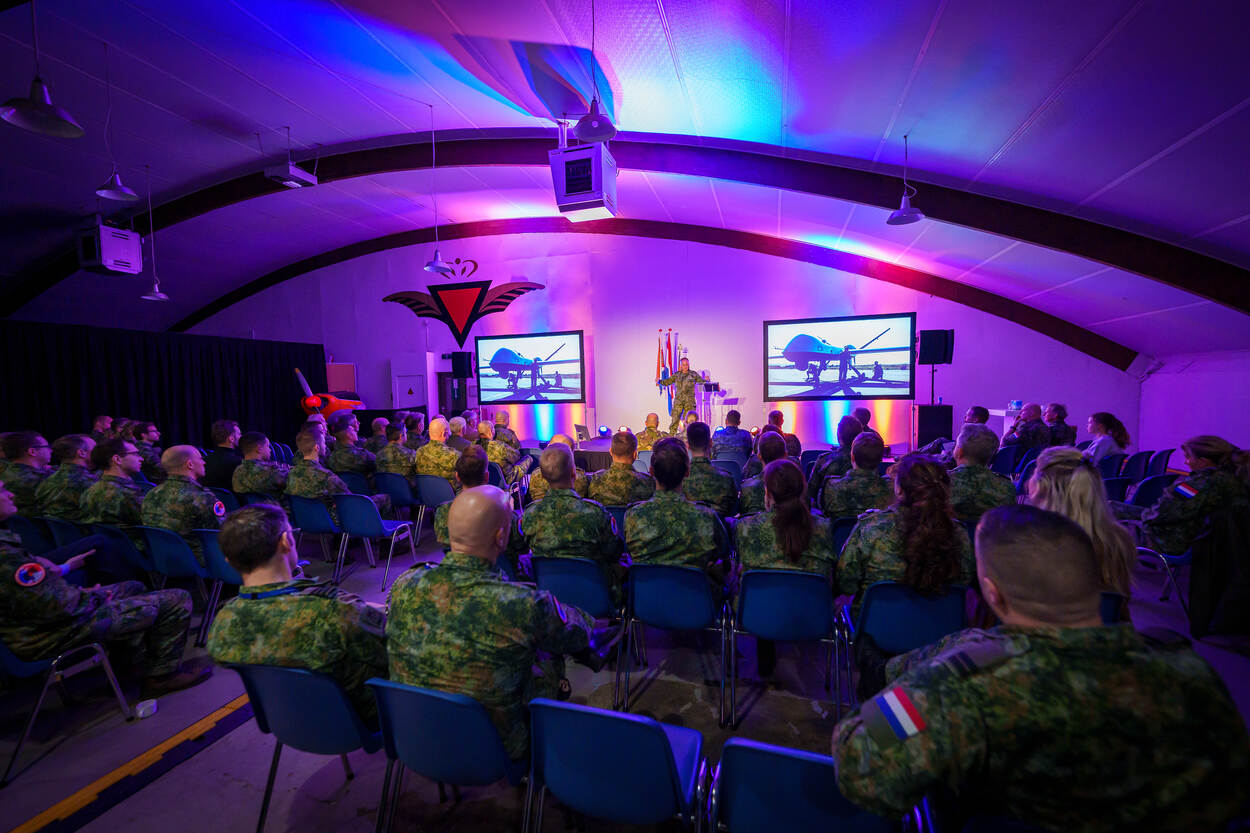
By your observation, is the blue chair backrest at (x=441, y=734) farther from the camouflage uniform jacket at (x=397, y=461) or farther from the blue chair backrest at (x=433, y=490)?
the camouflage uniform jacket at (x=397, y=461)

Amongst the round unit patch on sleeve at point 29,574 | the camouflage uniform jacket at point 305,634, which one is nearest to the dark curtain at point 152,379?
the round unit patch on sleeve at point 29,574

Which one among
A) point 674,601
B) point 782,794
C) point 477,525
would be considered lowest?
point 674,601

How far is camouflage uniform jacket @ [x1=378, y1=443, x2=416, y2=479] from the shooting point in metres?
5.70

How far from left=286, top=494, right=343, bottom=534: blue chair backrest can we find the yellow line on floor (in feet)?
6.02

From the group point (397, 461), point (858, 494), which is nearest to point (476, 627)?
point (858, 494)

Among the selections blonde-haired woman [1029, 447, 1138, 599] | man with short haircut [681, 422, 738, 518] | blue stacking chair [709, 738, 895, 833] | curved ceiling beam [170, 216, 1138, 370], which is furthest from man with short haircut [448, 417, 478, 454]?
curved ceiling beam [170, 216, 1138, 370]

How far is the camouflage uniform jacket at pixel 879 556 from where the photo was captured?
227 cm

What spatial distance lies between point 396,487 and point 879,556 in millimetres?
4708

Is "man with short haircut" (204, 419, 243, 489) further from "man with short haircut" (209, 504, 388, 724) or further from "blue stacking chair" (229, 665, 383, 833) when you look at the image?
"blue stacking chair" (229, 665, 383, 833)

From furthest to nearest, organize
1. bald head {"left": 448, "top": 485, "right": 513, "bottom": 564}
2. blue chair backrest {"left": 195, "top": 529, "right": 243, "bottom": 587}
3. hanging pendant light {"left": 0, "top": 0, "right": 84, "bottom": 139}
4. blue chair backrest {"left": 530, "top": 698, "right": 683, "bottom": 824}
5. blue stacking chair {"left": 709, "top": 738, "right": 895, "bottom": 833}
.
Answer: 1. hanging pendant light {"left": 0, "top": 0, "right": 84, "bottom": 139}
2. blue chair backrest {"left": 195, "top": 529, "right": 243, "bottom": 587}
3. bald head {"left": 448, "top": 485, "right": 513, "bottom": 564}
4. blue chair backrest {"left": 530, "top": 698, "right": 683, "bottom": 824}
5. blue stacking chair {"left": 709, "top": 738, "right": 895, "bottom": 833}

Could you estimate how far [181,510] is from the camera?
344 cm

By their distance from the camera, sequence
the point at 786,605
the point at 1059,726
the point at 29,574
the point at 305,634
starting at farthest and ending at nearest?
the point at 786,605
the point at 29,574
the point at 305,634
the point at 1059,726

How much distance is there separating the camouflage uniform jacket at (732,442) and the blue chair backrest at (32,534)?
583 centimetres

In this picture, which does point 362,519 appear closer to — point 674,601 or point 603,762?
point 674,601
